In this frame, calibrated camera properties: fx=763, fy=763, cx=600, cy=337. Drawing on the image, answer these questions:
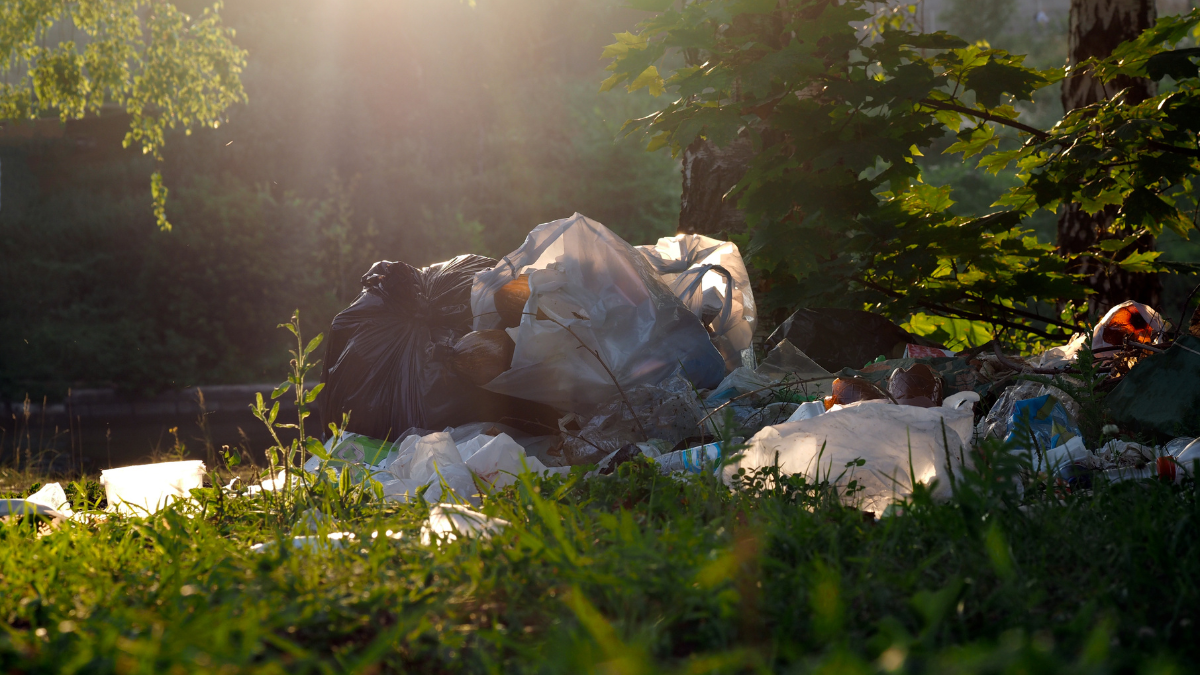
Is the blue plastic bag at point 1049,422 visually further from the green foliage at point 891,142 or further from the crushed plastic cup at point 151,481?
the crushed plastic cup at point 151,481

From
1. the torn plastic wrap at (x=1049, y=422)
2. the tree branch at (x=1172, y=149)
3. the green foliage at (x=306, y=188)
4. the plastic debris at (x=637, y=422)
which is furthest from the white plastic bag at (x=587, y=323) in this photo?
the green foliage at (x=306, y=188)

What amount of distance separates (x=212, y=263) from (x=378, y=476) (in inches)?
417

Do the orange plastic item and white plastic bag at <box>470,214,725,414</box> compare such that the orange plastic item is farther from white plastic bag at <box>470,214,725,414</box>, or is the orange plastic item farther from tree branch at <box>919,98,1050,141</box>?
tree branch at <box>919,98,1050,141</box>

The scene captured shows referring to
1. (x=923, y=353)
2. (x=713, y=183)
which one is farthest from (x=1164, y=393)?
(x=713, y=183)

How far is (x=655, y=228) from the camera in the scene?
14.8 metres

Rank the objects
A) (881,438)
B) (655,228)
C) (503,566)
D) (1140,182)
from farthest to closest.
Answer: (655,228) < (1140,182) < (881,438) < (503,566)

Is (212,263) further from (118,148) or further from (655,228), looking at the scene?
(655,228)

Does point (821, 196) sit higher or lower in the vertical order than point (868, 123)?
lower

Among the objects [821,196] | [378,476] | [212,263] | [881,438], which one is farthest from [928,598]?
[212,263]

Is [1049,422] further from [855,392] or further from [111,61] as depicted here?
[111,61]

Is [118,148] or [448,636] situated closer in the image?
[448,636]

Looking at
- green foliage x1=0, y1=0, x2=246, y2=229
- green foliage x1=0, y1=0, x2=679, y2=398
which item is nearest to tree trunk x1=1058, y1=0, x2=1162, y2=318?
green foliage x1=0, y1=0, x2=246, y2=229

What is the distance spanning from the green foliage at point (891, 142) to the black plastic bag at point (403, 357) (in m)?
1.12

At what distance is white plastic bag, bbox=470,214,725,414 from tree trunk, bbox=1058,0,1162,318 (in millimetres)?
2483
